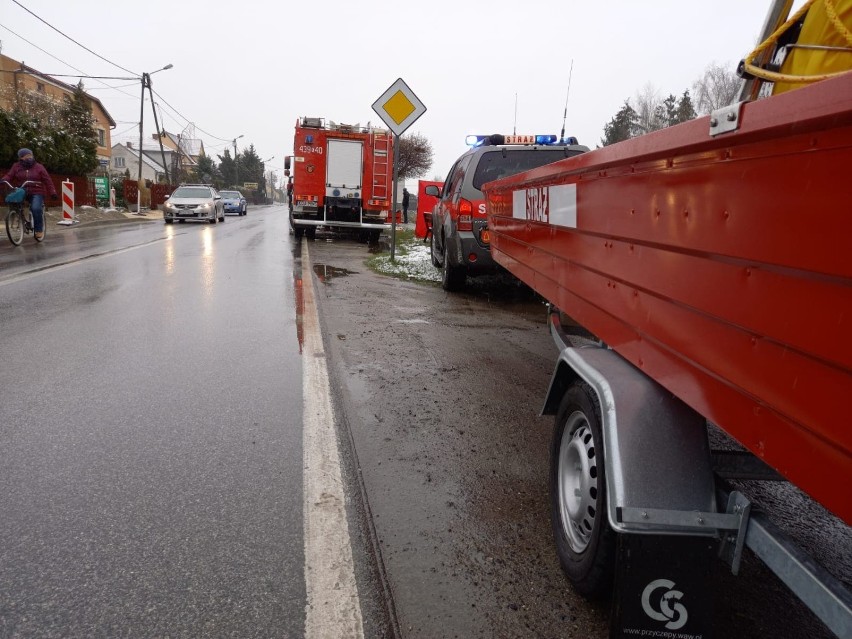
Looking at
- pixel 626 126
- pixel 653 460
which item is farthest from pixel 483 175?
pixel 626 126

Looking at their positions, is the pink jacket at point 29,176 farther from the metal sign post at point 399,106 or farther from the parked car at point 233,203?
the parked car at point 233,203

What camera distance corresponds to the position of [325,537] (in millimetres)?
2414

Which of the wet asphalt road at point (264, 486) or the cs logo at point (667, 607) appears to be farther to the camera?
the wet asphalt road at point (264, 486)

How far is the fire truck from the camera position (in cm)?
1716

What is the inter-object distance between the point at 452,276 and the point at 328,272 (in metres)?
3.01

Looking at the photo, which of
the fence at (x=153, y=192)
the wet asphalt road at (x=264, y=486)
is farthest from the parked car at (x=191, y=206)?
the wet asphalt road at (x=264, y=486)

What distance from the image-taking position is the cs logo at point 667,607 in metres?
1.81

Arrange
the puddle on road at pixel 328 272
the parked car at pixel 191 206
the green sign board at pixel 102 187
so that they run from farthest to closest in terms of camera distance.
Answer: the green sign board at pixel 102 187 → the parked car at pixel 191 206 → the puddle on road at pixel 328 272

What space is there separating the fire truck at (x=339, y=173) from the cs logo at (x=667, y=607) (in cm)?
1568

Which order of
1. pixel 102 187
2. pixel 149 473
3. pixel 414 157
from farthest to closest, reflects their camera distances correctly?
pixel 414 157
pixel 102 187
pixel 149 473

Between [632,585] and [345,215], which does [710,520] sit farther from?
[345,215]

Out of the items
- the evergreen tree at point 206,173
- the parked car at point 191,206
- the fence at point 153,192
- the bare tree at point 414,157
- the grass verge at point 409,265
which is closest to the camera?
the grass verge at point 409,265

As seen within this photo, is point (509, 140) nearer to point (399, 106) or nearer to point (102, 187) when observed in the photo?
point (399, 106)

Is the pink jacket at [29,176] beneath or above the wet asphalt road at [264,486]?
above
